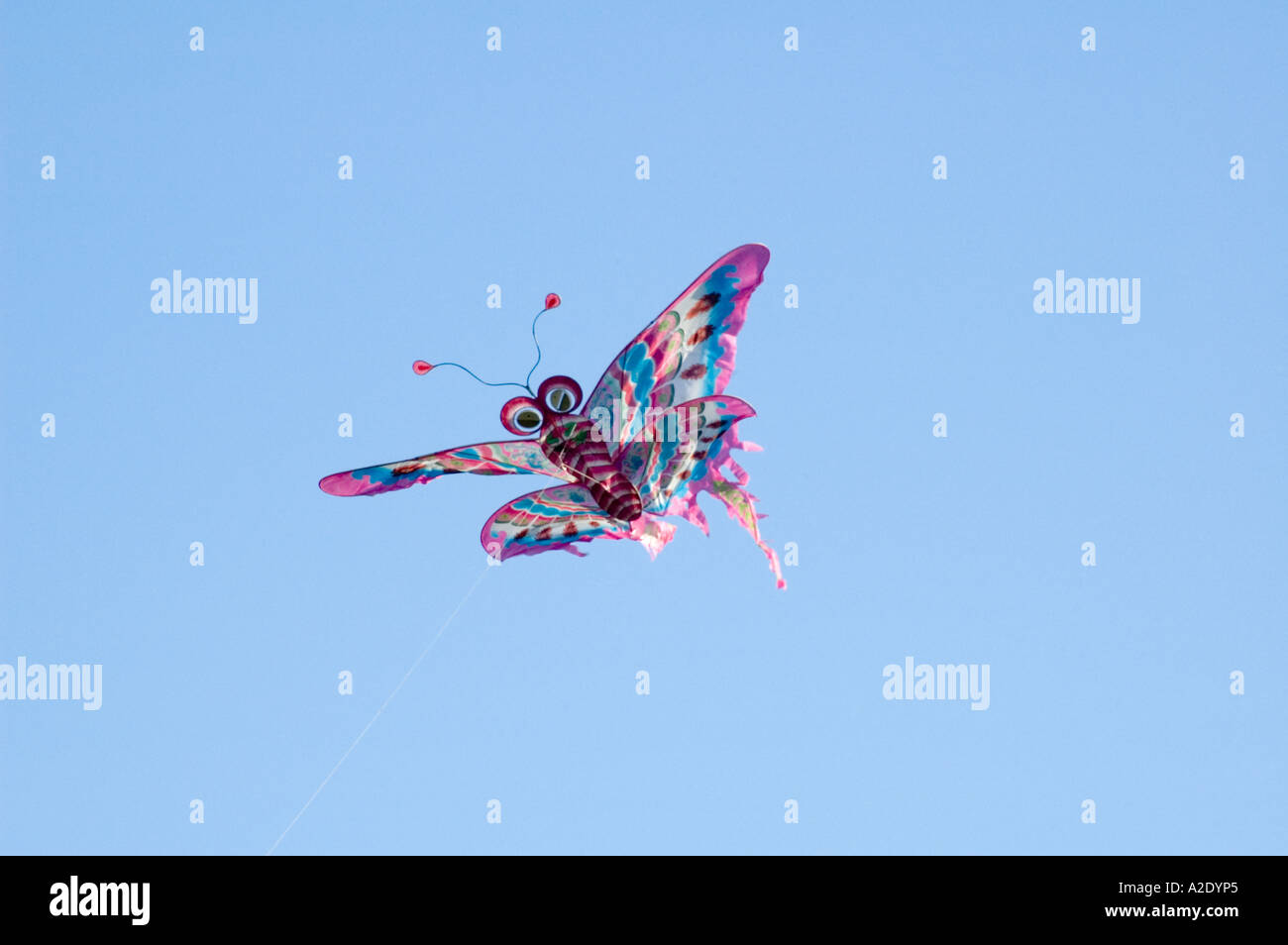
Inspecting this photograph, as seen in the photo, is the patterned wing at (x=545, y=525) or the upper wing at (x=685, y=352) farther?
the patterned wing at (x=545, y=525)

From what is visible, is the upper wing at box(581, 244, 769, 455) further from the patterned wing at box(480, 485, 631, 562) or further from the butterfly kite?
the patterned wing at box(480, 485, 631, 562)

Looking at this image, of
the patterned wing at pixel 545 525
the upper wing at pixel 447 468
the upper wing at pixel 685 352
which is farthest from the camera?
the patterned wing at pixel 545 525

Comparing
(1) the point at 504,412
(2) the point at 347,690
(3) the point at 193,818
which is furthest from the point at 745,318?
(3) the point at 193,818

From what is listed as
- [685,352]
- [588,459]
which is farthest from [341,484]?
[685,352]

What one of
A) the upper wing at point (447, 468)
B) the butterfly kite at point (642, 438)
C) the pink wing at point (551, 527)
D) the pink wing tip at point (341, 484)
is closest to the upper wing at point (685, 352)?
the butterfly kite at point (642, 438)

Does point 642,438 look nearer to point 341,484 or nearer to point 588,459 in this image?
point 588,459

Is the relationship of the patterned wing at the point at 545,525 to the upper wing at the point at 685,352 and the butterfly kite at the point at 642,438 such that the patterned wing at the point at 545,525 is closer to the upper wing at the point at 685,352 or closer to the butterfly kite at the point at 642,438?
the butterfly kite at the point at 642,438
